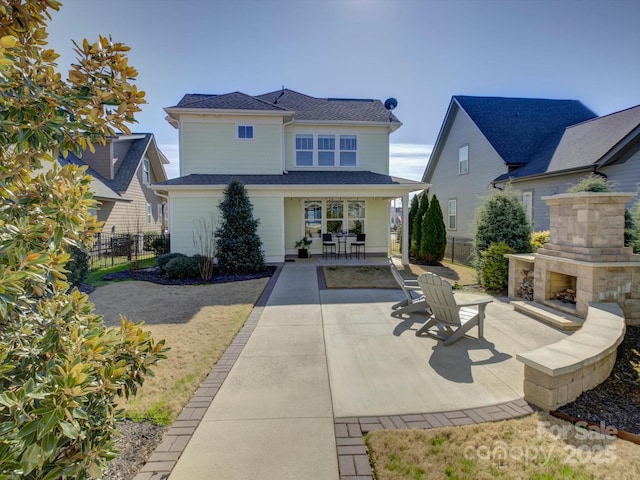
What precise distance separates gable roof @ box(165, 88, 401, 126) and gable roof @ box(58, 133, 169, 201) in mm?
6605

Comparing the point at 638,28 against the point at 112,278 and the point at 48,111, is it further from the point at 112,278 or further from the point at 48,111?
the point at 112,278

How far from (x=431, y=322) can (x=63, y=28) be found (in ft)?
20.2

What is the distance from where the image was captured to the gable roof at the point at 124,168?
18.6 meters

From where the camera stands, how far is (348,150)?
16234mm

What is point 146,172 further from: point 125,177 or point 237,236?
point 237,236

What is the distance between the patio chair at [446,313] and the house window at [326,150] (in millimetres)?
11181

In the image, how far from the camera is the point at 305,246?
51.9 ft

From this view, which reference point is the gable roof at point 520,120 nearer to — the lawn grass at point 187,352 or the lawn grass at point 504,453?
the lawn grass at point 187,352

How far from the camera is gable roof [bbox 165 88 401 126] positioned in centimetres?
1437

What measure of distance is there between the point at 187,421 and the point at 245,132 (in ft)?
43.4

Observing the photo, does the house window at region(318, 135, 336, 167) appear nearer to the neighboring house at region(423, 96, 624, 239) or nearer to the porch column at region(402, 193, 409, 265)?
the porch column at region(402, 193, 409, 265)

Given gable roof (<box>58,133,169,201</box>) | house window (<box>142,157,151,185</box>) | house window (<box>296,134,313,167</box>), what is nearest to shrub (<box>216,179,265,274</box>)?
house window (<box>296,134,313,167</box>)

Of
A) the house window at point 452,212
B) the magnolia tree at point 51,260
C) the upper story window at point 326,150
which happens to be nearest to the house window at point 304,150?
the upper story window at point 326,150

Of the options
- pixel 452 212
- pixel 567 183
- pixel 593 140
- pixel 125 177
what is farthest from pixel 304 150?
pixel 125 177
